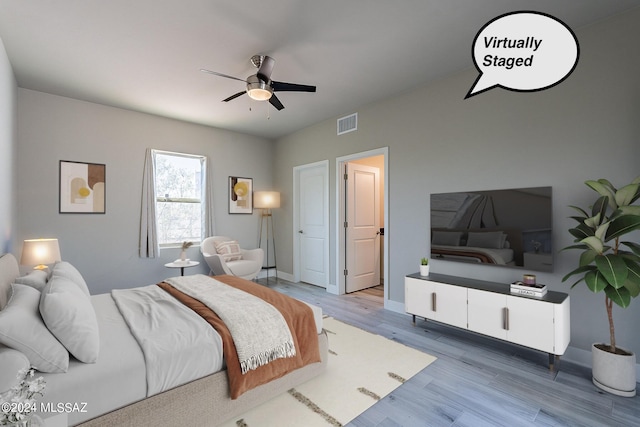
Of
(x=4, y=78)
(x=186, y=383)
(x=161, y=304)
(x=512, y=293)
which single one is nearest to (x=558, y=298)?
(x=512, y=293)

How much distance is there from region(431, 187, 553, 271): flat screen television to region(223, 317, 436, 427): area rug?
1.20 meters

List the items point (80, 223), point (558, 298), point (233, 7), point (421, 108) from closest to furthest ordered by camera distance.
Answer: point (233, 7), point (558, 298), point (421, 108), point (80, 223)

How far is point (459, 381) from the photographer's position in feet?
7.29

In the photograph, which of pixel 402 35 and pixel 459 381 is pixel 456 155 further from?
pixel 459 381

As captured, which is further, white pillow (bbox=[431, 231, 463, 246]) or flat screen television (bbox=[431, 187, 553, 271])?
white pillow (bbox=[431, 231, 463, 246])

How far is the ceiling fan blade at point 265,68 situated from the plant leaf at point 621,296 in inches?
129

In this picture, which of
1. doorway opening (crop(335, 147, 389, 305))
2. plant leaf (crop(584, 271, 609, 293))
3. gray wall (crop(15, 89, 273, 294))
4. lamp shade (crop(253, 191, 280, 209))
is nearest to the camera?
plant leaf (crop(584, 271, 609, 293))

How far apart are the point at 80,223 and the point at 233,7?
3620 millimetres

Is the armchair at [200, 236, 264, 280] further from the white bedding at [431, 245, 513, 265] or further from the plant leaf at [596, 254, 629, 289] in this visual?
the plant leaf at [596, 254, 629, 289]

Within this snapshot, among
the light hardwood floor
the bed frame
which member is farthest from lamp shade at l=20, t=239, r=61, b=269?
the light hardwood floor

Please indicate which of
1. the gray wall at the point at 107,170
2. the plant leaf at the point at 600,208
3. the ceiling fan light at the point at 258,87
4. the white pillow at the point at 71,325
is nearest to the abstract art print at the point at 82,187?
the gray wall at the point at 107,170

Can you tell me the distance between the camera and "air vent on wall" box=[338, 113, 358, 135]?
4324 millimetres

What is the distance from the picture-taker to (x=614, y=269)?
1.93 metres

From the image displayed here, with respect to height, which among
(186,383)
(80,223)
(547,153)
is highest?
(547,153)
